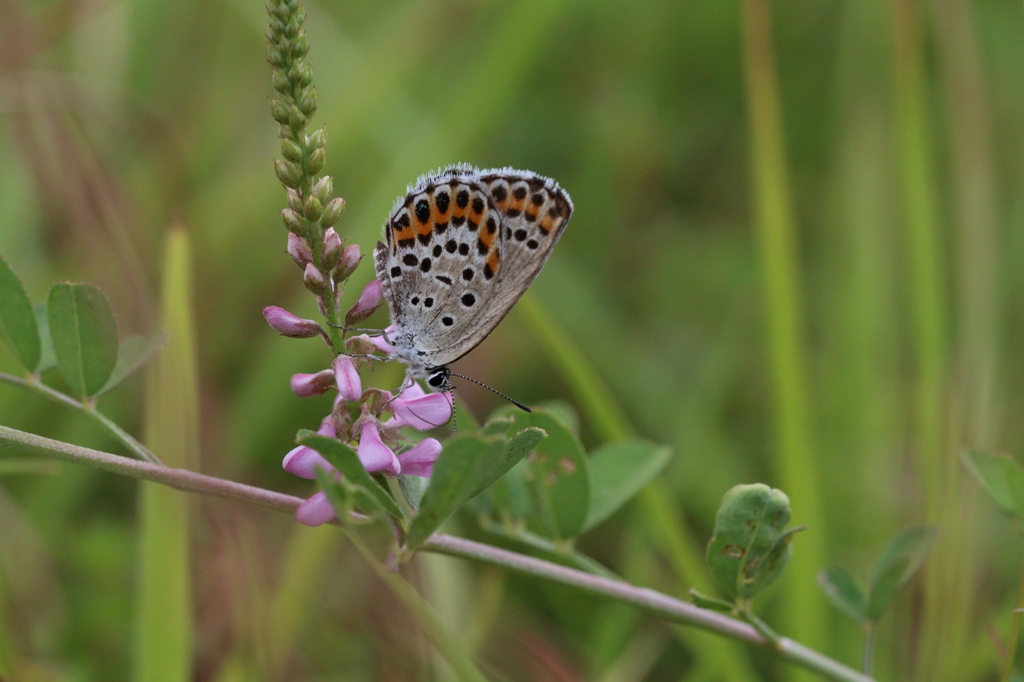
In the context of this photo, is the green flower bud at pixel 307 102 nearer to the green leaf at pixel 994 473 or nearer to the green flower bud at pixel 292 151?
the green flower bud at pixel 292 151

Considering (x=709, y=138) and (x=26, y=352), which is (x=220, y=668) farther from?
(x=709, y=138)

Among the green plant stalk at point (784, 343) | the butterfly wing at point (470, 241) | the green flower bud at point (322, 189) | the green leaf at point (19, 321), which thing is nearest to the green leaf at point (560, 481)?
the butterfly wing at point (470, 241)

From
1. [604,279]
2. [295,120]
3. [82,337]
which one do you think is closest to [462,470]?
[295,120]

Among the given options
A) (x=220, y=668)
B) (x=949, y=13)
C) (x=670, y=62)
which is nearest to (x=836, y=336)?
(x=949, y=13)

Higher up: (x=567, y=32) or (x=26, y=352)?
(x=567, y=32)

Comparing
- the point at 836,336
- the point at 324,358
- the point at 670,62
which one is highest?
the point at 670,62

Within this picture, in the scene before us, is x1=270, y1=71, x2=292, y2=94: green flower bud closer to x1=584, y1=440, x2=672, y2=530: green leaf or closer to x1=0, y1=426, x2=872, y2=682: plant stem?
x1=0, y1=426, x2=872, y2=682: plant stem

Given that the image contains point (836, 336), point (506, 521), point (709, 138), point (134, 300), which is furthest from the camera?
point (709, 138)
